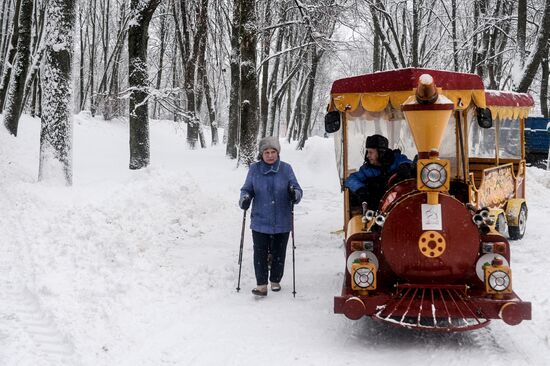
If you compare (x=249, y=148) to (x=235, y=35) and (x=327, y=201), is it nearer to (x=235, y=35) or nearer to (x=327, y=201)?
(x=327, y=201)

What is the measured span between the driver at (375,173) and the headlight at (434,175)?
1.59 metres

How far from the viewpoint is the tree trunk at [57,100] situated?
34.2 ft

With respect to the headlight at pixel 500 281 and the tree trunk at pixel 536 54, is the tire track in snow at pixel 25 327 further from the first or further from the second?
the tree trunk at pixel 536 54

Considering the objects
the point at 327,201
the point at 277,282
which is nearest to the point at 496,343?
the point at 277,282

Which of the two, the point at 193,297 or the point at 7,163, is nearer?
Result: the point at 193,297

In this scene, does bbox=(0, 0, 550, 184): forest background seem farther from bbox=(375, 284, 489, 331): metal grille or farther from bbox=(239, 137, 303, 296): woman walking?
bbox=(375, 284, 489, 331): metal grille

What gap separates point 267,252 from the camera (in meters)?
6.97

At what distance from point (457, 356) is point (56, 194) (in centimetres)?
692

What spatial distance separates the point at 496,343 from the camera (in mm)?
5121

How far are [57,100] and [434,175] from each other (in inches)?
310

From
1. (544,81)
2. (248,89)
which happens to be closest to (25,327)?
(248,89)

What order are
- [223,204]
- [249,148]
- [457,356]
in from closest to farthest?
[457,356]
[223,204]
[249,148]

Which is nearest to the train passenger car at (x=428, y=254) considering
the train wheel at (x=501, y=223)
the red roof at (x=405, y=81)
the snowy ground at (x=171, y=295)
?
the snowy ground at (x=171, y=295)

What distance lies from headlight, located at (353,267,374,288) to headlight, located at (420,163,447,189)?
974 mm
